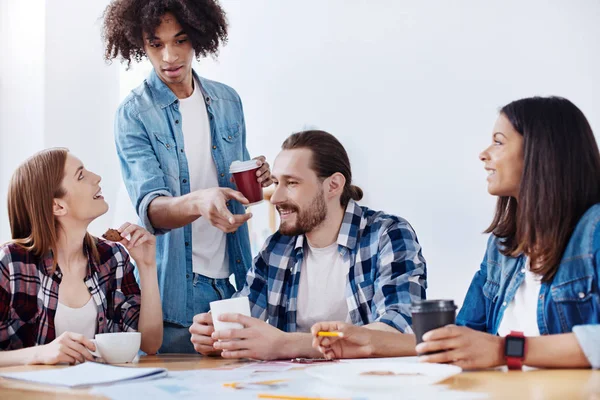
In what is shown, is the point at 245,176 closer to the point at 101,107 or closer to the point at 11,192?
the point at 11,192

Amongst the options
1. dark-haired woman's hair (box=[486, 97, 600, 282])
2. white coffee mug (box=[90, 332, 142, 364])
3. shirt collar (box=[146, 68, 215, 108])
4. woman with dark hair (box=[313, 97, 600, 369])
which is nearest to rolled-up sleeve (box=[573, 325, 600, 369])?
woman with dark hair (box=[313, 97, 600, 369])

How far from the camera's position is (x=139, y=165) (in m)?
2.35

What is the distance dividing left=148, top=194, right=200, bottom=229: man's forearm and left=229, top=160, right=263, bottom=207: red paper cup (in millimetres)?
156

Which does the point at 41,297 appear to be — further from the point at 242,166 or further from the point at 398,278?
the point at 398,278

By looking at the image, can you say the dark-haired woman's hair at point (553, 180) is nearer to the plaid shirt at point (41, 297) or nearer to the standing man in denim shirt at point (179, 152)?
the standing man in denim shirt at point (179, 152)

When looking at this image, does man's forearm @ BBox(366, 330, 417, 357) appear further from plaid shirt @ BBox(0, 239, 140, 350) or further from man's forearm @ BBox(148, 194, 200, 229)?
plaid shirt @ BBox(0, 239, 140, 350)

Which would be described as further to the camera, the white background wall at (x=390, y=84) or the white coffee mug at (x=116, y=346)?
the white background wall at (x=390, y=84)

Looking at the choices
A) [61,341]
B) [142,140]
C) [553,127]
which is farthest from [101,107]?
→ [553,127]

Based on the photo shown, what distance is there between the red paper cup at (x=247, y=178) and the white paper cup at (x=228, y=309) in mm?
498

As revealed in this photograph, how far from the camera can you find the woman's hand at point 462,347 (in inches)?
50.9

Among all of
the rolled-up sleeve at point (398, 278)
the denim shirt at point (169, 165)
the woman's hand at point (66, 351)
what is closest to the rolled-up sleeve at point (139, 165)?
the denim shirt at point (169, 165)

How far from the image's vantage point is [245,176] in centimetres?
212

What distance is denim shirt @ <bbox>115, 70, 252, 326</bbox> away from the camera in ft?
7.71

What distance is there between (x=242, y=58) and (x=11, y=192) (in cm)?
198
